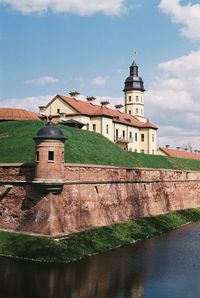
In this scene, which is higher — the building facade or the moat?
the building facade

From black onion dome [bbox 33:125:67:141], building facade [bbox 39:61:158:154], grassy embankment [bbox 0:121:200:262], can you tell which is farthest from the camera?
building facade [bbox 39:61:158:154]

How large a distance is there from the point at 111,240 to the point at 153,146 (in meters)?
40.8

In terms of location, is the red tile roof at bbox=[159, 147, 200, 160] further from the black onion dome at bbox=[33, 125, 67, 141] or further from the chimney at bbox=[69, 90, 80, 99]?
the black onion dome at bbox=[33, 125, 67, 141]

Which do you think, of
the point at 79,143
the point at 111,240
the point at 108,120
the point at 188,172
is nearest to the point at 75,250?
the point at 111,240

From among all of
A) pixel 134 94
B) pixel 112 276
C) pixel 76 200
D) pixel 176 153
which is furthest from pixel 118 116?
pixel 112 276

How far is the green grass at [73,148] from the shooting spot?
32250 millimetres

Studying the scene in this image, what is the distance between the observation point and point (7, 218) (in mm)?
25891

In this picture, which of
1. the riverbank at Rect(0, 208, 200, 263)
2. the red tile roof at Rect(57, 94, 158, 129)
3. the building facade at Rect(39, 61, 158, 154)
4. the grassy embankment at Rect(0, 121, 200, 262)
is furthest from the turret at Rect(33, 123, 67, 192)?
the red tile roof at Rect(57, 94, 158, 129)

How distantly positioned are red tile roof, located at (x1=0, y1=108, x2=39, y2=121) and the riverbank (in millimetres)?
19199

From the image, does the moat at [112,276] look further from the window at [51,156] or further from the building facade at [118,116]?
the building facade at [118,116]

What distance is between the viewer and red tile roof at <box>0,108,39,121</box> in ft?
147

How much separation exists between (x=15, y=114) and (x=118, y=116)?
1811 cm

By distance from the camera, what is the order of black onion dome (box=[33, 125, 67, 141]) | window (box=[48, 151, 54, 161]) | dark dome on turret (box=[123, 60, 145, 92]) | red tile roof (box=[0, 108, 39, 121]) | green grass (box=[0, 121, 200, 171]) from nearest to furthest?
black onion dome (box=[33, 125, 67, 141]), window (box=[48, 151, 54, 161]), green grass (box=[0, 121, 200, 171]), red tile roof (box=[0, 108, 39, 121]), dark dome on turret (box=[123, 60, 145, 92])

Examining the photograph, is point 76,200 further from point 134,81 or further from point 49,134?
point 134,81
